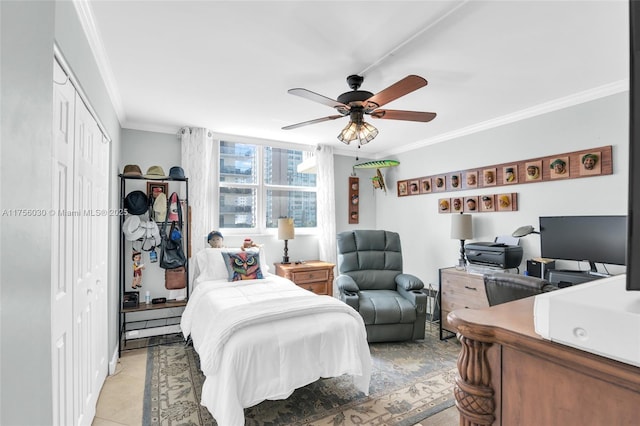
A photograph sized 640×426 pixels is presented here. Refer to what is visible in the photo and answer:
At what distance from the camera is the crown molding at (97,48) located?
5.54ft

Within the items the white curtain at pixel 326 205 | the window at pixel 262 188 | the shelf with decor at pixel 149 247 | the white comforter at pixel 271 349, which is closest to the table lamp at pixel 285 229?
the window at pixel 262 188

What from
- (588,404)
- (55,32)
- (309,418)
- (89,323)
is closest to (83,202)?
(89,323)

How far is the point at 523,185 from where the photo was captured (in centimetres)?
334

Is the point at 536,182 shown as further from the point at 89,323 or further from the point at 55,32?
the point at 89,323

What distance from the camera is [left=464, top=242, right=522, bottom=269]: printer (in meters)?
3.03

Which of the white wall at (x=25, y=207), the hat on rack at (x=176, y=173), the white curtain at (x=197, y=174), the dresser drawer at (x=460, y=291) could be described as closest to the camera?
the white wall at (x=25, y=207)

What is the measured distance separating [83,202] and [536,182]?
12.9 ft

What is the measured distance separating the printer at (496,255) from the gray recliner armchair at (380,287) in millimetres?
660

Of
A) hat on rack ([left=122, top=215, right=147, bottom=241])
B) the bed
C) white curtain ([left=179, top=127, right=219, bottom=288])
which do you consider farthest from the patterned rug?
white curtain ([left=179, top=127, right=219, bottom=288])

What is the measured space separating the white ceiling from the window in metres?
1.07

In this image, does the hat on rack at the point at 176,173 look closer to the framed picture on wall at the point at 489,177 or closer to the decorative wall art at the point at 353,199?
the decorative wall art at the point at 353,199

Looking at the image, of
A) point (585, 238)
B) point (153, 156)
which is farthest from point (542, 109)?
point (153, 156)

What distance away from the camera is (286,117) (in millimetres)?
3457

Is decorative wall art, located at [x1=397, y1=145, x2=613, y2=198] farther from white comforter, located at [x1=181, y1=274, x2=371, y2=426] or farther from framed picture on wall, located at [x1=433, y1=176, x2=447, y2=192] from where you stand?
white comforter, located at [x1=181, y1=274, x2=371, y2=426]
